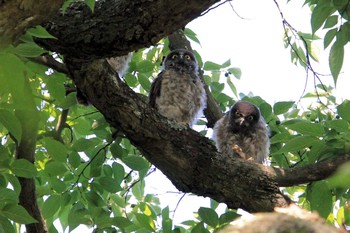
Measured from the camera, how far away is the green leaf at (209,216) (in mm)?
3170

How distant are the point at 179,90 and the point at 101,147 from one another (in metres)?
1.37

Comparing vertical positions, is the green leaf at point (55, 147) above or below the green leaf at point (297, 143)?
above

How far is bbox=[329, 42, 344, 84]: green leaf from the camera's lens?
258 centimetres

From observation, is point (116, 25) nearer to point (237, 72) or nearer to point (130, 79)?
point (130, 79)

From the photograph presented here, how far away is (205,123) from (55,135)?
158 cm

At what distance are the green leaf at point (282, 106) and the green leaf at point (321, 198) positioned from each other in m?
0.99

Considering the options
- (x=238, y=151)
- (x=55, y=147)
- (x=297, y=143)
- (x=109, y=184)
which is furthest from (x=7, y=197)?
(x=238, y=151)

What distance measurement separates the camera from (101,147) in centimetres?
369

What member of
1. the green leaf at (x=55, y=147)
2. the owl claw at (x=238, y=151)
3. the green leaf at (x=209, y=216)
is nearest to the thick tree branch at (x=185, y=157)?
the green leaf at (x=209, y=216)

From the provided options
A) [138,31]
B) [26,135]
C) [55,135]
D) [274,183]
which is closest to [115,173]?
[55,135]

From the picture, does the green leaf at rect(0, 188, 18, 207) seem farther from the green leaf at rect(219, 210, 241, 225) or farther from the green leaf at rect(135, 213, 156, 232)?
the green leaf at rect(219, 210, 241, 225)

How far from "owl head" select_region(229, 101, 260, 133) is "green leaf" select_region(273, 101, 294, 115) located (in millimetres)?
544

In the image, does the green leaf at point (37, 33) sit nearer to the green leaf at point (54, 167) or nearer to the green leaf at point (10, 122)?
the green leaf at point (10, 122)

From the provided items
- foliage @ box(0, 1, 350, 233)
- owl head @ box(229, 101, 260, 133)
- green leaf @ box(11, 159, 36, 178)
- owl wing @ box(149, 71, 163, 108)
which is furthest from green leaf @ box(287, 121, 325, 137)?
owl wing @ box(149, 71, 163, 108)
